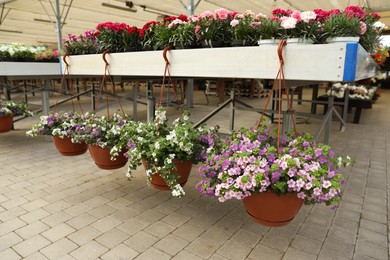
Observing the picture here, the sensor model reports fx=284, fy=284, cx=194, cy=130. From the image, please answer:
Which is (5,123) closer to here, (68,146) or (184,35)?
(68,146)

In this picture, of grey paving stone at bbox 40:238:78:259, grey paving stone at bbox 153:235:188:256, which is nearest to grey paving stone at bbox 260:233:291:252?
grey paving stone at bbox 153:235:188:256

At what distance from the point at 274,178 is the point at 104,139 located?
1.23m

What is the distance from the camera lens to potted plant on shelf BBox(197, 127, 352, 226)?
1194 millimetres

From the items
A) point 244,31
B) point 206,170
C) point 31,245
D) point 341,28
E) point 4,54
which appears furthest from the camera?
point 4,54

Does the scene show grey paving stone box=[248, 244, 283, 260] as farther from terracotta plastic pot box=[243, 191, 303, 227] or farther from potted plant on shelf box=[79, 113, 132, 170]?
potted plant on shelf box=[79, 113, 132, 170]

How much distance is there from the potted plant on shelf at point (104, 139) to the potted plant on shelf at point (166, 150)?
0.19 meters

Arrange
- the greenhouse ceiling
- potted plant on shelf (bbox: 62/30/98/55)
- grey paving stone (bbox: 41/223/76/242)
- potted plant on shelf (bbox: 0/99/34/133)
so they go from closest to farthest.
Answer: grey paving stone (bbox: 41/223/76/242)
potted plant on shelf (bbox: 62/30/98/55)
potted plant on shelf (bbox: 0/99/34/133)
the greenhouse ceiling

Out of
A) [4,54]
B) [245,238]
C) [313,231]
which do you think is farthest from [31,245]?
[4,54]

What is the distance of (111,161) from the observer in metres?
2.00

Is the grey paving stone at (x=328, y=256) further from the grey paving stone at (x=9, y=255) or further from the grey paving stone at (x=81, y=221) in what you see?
the grey paving stone at (x=9, y=255)

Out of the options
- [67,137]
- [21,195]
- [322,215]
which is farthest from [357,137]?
[21,195]

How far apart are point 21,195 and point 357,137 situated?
16.1 feet

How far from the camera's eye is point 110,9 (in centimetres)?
834

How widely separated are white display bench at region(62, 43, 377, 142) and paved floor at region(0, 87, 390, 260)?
3.53 feet
